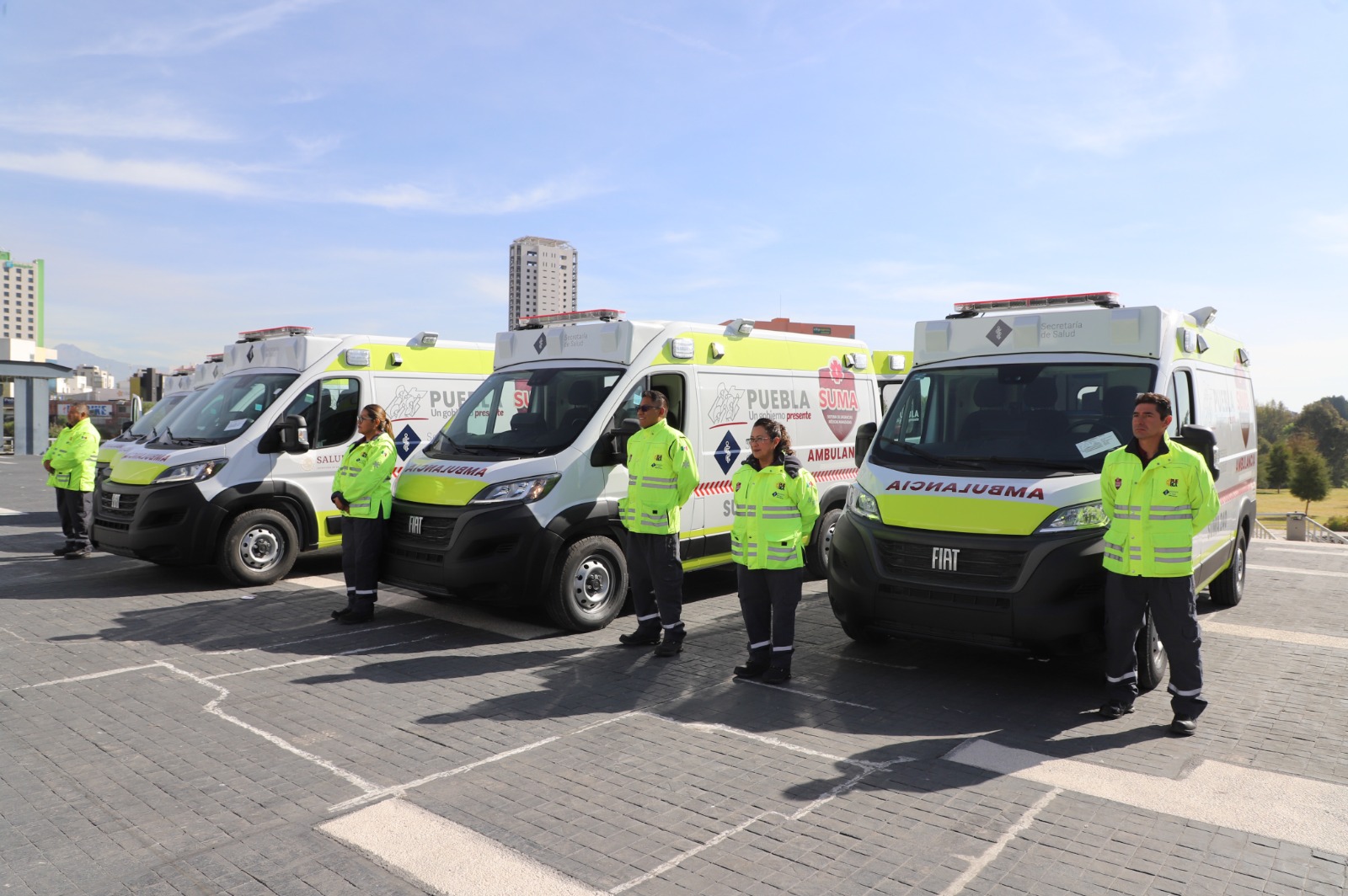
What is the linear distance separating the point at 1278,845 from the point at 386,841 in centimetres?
352

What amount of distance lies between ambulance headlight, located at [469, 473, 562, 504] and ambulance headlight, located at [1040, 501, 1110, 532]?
360 cm

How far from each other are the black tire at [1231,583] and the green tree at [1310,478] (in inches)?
4625

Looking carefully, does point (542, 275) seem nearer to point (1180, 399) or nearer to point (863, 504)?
point (863, 504)

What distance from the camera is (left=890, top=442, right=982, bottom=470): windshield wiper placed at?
6297 mm

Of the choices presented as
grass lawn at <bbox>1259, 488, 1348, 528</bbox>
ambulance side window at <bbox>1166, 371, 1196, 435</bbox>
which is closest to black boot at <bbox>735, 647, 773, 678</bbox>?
ambulance side window at <bbox>1166, 371, 1196, 435</bbox>

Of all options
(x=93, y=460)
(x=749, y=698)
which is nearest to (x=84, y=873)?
(x=749, y=698)

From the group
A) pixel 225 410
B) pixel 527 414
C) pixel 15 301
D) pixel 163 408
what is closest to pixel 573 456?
pixel 527 414

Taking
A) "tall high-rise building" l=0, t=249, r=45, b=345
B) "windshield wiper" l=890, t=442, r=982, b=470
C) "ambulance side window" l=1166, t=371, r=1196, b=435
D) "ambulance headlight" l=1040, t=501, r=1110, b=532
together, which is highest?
"tall high-rise building" l=0, t=249, r=45, b=345

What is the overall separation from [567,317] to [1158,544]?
5.37 metres

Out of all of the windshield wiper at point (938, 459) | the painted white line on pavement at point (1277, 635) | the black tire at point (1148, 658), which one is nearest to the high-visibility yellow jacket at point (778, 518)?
the windshield wiper at point (938, 459)

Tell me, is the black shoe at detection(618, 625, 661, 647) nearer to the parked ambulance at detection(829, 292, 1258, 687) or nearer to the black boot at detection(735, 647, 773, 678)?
the black boot at detection(735, 647, 773, 678)

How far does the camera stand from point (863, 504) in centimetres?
648

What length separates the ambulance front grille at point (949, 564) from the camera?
5.68 meters

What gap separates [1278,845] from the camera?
391 cm
